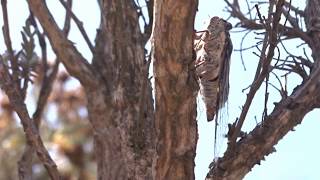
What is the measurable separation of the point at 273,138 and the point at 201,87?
1.09ft

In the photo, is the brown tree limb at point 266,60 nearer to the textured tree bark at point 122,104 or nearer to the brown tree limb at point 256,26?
the textured tree bark at point 122,104

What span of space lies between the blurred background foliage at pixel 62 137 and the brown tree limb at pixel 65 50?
317 cm

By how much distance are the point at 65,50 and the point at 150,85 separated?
1013 mm

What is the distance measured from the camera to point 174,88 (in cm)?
228

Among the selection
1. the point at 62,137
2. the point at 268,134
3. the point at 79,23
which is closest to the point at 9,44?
the point at 79,23

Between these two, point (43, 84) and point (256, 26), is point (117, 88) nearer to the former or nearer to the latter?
point (256, 26)

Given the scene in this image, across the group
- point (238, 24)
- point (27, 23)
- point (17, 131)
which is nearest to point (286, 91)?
point (238, 24)

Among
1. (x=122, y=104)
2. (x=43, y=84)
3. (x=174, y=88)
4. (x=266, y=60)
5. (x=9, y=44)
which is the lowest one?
(x=174, y=88)

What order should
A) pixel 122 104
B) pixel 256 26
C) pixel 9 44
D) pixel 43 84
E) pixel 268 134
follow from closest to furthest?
pixel 268 134 < pixel 122 104 < pixel 256 26 < pixel 9 44 < pixel 43 84

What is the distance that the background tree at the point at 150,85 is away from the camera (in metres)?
2.27

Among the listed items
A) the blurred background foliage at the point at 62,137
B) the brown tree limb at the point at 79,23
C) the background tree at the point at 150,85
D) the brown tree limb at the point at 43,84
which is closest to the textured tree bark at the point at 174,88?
the background tree at the point at 150,85

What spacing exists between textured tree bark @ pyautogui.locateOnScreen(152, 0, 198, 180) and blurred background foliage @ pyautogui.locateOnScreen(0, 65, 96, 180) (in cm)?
465

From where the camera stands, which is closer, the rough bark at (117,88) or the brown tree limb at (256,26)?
the rough bark at (117,88)

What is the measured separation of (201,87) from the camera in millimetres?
2613
